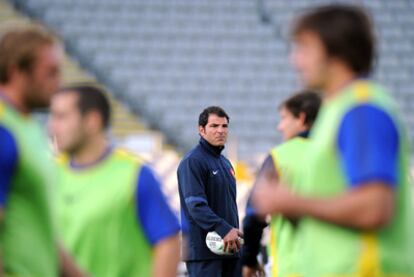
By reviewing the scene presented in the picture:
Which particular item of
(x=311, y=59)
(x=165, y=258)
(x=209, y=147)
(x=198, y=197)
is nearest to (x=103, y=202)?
(x=165, y=258)

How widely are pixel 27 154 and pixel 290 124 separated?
109 inches

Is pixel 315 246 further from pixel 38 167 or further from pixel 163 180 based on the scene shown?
pixel 163 180

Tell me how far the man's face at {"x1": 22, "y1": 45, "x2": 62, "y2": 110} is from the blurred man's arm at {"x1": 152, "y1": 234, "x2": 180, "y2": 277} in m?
0.82

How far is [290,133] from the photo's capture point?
633 cm

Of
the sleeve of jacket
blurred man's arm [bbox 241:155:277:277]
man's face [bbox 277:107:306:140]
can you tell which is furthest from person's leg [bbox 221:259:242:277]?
man's face [bbox 277:107:306:140]

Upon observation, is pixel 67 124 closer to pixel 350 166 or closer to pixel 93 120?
pixel 93 120

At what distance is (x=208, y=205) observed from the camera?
9008mm

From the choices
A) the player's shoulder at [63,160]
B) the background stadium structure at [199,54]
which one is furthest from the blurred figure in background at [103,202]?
the background stadium structure at [199,54]

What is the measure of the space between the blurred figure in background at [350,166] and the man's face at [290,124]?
2.53 meters

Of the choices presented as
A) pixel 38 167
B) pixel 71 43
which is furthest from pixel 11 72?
pixel 71 43

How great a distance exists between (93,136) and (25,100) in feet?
2.13

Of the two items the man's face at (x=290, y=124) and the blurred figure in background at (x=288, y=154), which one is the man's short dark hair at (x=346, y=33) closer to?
the blurred figure in background at (x=288, y=154)

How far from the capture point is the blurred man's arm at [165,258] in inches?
174

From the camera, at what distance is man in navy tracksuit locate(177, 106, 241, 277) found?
29.0 ft
